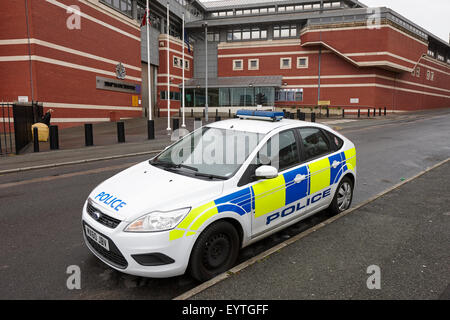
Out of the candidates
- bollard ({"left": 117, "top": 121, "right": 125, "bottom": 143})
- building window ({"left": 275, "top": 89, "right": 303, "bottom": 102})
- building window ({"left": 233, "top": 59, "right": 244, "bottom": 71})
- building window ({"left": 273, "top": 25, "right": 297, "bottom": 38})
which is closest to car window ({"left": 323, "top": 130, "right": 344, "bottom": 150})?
bollard ({"left": 117, "top": 121, "right": 125, "bottom": 143})

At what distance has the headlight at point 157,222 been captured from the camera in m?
3.03

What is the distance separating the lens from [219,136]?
442 cm

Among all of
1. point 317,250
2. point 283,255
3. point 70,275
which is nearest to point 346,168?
point 317,250

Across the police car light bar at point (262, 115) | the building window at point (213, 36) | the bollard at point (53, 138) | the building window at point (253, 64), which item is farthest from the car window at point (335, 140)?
the building window at point (213, 36)

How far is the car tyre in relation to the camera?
514 cm

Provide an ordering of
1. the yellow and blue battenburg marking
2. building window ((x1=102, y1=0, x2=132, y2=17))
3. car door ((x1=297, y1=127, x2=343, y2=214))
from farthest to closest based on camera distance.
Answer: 1. building window ((x1=102, y1=0, x2=132, y2=17))
2. car door ((x1=297, y1=127, x2=343, y2=214))
3. the yellow and blue battenburg marking

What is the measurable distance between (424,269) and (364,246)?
2.25ft

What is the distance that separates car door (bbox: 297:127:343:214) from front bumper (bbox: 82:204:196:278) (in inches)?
82.0

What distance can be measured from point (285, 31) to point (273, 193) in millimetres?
45551

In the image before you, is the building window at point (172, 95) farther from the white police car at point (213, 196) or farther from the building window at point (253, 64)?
the white police car at point (213, 196)

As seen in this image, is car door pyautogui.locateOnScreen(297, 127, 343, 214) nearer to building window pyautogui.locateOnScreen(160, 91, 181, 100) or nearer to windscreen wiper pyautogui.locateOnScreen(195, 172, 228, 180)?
windscreen wiper pyautogui.locateOnScreen(195, 172, 228, 180)

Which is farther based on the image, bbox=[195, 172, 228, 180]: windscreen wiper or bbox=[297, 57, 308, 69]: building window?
bbox=[297, 57, 308, 69]: building window

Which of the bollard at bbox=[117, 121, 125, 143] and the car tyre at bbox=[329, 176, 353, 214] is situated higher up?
the bollard at bbox=[117, 121, 125, 143]
